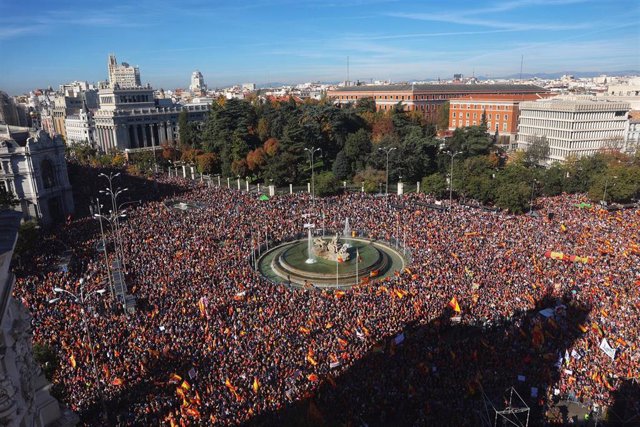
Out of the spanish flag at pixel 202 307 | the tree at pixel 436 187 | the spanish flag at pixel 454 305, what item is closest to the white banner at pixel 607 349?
the spanish flag at pixel 454 305

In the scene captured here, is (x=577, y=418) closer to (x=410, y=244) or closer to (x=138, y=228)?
(x=410, y=244)

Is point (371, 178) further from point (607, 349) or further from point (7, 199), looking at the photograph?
point (607, 349)

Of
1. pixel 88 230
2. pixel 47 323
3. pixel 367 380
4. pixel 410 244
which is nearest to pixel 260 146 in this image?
pixel 88 230

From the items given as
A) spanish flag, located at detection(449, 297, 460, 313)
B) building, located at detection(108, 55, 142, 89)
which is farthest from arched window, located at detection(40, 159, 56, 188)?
building, located at detection(108, 55, 142, 89)

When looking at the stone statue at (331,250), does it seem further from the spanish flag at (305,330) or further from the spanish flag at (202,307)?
the spanish flag at (305,330)

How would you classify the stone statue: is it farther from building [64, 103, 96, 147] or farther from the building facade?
building [64, 103, 96, 147]

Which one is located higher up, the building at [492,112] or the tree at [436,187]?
the building at [492,112]

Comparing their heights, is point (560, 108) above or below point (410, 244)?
above
